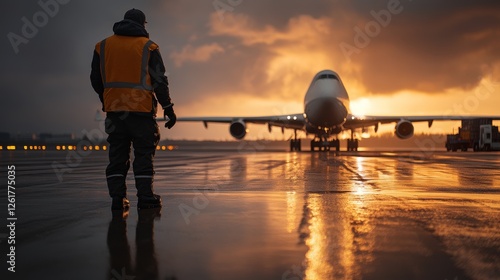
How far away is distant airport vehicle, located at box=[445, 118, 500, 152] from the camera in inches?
1453

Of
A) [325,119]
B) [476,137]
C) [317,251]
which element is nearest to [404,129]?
[325,119]

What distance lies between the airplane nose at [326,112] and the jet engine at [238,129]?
5330 millimetres

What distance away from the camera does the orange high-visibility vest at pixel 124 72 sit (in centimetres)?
493

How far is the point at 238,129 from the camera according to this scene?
1174 inches

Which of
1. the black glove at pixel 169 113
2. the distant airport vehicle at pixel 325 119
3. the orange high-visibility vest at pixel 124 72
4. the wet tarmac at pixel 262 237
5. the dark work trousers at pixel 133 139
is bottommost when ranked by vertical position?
the wet tarmac at pixel 262 237

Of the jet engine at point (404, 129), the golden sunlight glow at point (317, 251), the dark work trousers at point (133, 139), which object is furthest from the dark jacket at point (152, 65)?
the jet engine at point (404, 129)

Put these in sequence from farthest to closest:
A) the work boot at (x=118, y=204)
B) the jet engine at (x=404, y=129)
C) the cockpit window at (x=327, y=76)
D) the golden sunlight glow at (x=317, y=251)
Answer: the jet engine at (x=404, y=129), the cockpit window at (x=327, y=76), the work boot at (x=118, y=204), the golden sunlight glow at (x=317, y=251)

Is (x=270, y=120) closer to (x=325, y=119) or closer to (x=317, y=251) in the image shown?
(x=325, y=119)

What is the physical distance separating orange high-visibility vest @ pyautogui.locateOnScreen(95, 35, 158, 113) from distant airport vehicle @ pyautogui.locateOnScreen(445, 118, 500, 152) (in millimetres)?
36743

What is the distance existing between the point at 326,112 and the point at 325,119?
28.6 inches

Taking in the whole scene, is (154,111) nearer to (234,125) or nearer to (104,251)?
(104,251)

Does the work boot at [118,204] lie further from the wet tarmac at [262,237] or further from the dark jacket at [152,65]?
the dark jacket at [152,65]

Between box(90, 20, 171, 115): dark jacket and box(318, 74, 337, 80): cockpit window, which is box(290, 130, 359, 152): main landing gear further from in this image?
box(90, 20, 171, 115): dark jacket

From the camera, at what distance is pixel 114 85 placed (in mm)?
4930
